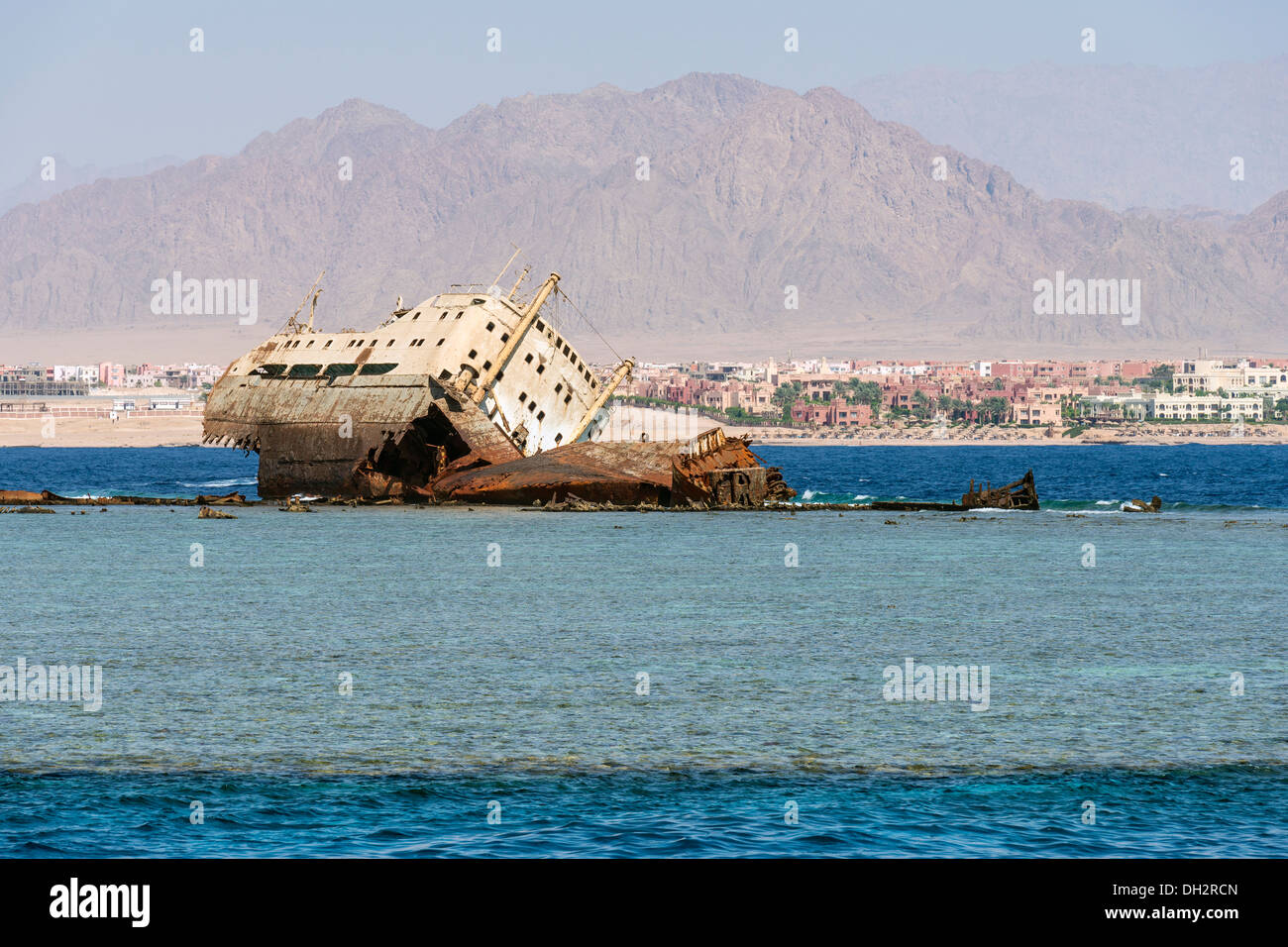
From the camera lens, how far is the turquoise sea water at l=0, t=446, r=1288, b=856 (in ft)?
48.5

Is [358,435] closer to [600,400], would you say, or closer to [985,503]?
[600,400]

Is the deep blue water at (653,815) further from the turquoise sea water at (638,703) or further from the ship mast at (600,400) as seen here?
the ship mast at (600,400)

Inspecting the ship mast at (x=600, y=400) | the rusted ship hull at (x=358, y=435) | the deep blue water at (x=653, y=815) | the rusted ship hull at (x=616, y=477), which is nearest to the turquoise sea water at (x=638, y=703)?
the deep blue water at (x=653, y=815)

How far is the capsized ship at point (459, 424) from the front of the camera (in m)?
67.1

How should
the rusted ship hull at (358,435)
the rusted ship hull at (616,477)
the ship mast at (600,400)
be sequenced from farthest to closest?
the ship mast at (600,400), the rusted ship hull at (616,477), the rusted ship hull at (358,435)

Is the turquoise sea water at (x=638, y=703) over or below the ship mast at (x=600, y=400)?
below

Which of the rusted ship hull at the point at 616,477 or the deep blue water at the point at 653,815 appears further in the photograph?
the rusted ship hull at the point at 616,477

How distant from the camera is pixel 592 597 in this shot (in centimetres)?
3647

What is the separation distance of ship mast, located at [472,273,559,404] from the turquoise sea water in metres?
17.2

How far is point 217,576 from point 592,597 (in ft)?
37.2

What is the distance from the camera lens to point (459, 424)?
6606 centimetres

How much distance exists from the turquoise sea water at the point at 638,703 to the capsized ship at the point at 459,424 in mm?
16787
